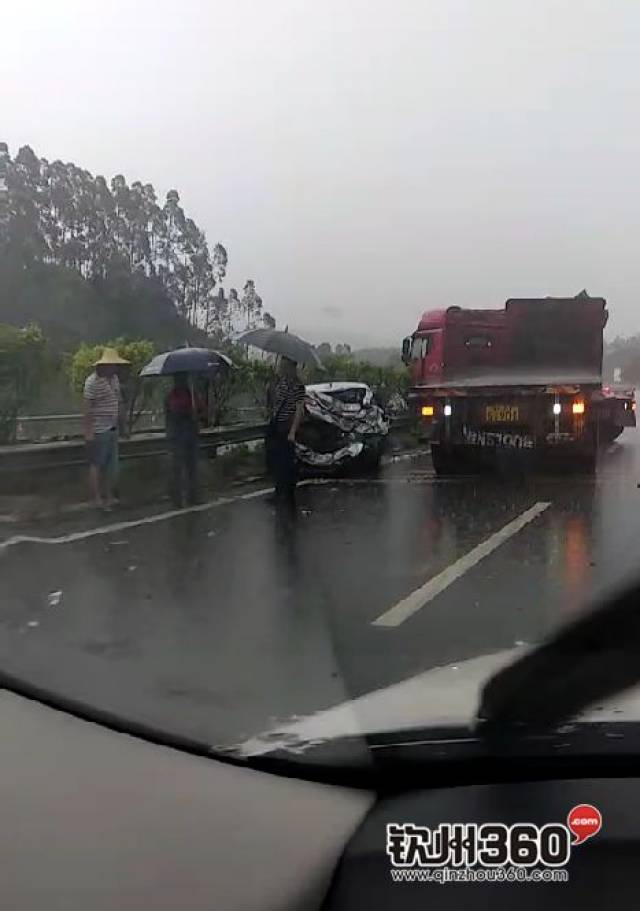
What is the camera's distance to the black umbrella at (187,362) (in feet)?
31.7

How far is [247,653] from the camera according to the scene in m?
4.74

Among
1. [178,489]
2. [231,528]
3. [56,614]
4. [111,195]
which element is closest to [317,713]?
[56,614]

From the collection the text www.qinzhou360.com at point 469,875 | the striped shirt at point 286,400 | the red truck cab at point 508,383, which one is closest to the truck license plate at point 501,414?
the red truck cab at point 508,383

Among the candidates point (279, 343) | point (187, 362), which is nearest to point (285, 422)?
point (187, 362)

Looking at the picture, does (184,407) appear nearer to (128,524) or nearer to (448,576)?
(128,524)

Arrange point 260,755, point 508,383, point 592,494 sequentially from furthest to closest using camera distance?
point 508,383 → point 592,494 → point 260,755

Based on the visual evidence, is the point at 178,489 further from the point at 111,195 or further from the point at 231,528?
the point at 111,195

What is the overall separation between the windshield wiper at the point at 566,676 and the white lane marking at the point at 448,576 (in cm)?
191

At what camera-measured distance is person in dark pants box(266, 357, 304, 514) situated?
33.1 feet

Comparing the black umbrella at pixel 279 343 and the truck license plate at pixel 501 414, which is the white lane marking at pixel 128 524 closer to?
the black umbrella at pixel 279 343

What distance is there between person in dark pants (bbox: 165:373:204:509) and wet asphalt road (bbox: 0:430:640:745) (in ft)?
2.65

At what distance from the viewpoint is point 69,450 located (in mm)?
11867

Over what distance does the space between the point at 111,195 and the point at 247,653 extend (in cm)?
330

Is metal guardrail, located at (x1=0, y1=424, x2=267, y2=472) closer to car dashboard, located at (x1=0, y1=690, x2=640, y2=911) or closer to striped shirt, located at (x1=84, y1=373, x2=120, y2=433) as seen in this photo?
striped shirt, located at (x1=84, y1=373, x2=120, y2=433)
